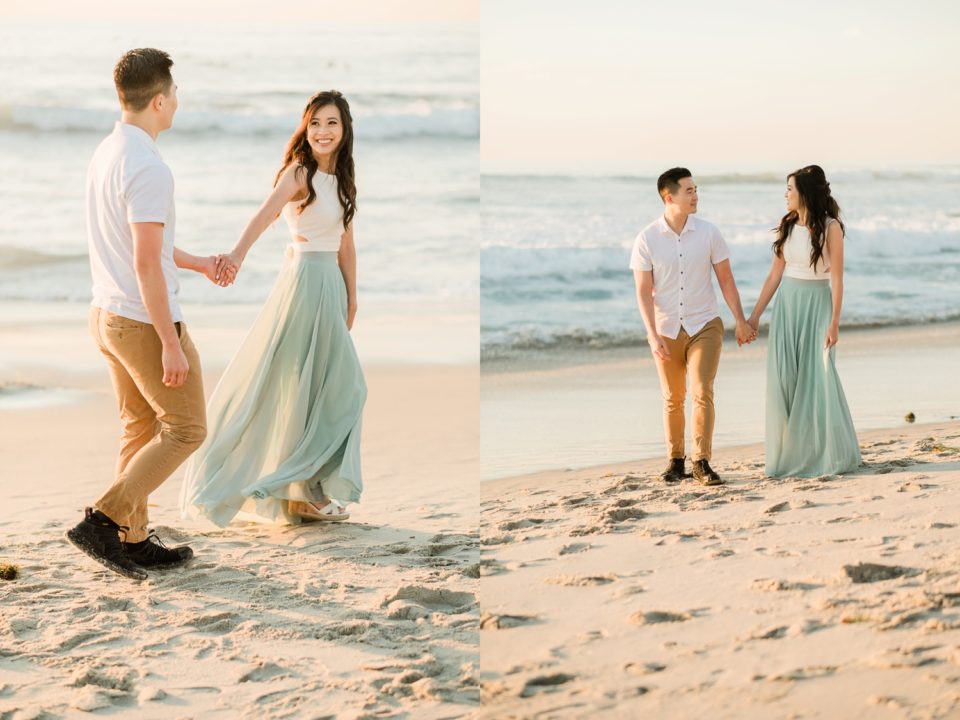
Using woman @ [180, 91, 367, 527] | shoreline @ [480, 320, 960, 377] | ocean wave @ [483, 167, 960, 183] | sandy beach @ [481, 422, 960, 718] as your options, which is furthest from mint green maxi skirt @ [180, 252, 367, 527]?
ocean wave @ [483, 167, 960, 183]

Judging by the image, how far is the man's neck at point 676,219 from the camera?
495 centimetres

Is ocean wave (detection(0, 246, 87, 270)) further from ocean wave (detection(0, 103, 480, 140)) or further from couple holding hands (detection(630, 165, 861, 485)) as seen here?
couple holding hands (detection(630, 165, 861, 485))

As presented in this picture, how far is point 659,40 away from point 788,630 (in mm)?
16611

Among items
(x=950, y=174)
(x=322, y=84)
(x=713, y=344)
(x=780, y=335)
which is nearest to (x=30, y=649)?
(x=713, y=344)

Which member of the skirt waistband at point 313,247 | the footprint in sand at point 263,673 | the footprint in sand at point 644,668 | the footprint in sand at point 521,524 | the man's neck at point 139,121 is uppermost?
the man's neck at point 139,121

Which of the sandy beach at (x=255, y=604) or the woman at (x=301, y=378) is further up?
the woman at (x=301, y=378)

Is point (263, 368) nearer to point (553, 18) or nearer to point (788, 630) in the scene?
point (788, 630)

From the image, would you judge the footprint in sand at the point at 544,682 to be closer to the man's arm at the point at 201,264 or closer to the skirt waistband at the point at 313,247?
the man's arm at the point at 201,264

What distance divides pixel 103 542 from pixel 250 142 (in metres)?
15.9

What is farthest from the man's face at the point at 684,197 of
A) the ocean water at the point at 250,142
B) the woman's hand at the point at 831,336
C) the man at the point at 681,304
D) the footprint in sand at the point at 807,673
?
the ocean water at the point at 250,142

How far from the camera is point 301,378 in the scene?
4469mm

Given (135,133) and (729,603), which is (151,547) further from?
(729,603)

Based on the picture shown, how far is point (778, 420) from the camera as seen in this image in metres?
4.99

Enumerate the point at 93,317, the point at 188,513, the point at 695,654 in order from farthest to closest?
the point at 188,513 < the point at 93,317 < the point at 695,654
